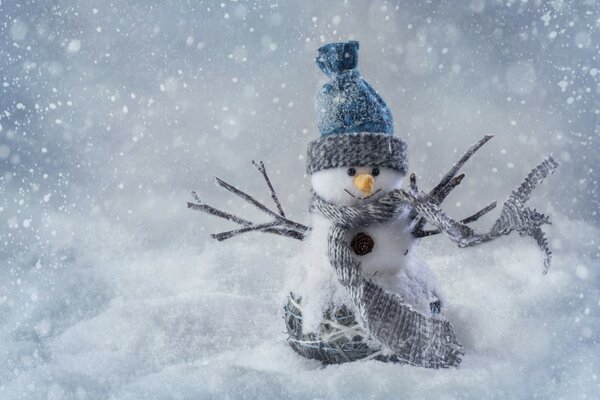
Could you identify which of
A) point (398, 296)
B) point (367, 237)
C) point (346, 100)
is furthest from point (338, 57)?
point (398, 296)

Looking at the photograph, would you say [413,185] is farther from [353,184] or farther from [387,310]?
[387,310]

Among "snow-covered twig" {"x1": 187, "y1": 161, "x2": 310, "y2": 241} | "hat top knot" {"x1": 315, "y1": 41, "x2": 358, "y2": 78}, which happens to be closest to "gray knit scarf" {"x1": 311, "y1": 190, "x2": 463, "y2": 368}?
"snow-covered twig" {"x1": 187, "y1": 161, "x2": 310, "y2": 241}

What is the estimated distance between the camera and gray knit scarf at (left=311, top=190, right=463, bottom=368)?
1205 millimetres

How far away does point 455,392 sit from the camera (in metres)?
1.09

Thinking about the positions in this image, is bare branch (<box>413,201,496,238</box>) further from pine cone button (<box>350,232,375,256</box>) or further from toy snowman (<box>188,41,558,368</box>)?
pine cone button (<box>350,232,375,256</box>)

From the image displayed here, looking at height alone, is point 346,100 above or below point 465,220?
above

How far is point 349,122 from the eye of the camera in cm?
136

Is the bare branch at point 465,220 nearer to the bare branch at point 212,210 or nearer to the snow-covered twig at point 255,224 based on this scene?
the snow-covered twig at point 255,224

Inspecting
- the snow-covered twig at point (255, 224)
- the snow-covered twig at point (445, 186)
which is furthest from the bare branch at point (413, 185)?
the snow-covered twig at point (255, 224)

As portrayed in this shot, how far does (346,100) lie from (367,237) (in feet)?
1.03

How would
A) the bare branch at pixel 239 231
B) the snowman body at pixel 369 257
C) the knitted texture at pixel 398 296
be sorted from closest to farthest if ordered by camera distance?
1. the knitted texture at pixel 398 296
2. the snowman body at pixel 369 257
3. the bare branch at pixel 239 231

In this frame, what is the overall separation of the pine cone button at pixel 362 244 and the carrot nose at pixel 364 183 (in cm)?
11

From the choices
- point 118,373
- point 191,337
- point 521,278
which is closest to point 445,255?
point 521,278

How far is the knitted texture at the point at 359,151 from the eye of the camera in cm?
132
